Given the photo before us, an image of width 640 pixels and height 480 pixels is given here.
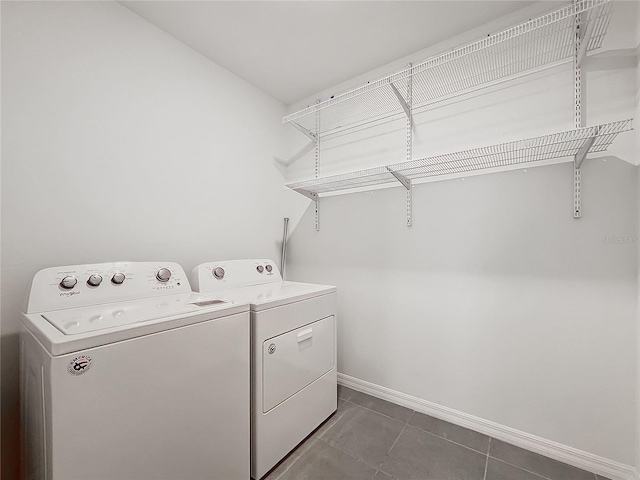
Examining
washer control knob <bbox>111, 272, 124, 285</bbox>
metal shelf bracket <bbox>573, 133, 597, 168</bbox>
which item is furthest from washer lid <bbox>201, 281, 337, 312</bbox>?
metal shelf bracket <bbox>573, 133, 597, 168</bbox>

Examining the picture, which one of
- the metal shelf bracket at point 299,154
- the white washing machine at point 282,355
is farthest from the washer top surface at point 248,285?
the metal shelf bracket at point 299,154

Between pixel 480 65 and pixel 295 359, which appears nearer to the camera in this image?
pixel 295 359

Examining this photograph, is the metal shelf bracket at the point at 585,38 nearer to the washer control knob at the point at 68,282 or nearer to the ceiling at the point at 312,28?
the ceiling at the point at 312,28

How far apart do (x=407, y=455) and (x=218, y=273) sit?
1.48 meters

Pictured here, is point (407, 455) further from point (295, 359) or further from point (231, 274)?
point (231, 274)

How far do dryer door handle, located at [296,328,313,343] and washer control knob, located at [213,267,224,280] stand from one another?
0.61m

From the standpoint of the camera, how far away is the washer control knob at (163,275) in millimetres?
1392

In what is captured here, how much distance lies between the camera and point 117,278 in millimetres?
1245

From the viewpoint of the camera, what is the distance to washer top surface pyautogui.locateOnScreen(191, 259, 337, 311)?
1.39m

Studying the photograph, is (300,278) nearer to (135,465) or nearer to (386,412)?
(386,412)

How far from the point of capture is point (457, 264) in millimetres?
1712

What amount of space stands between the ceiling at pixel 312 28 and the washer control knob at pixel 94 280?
1.49 meters

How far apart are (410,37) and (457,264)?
1.48 meters

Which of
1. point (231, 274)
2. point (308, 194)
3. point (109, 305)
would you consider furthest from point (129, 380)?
point (308, 194)
